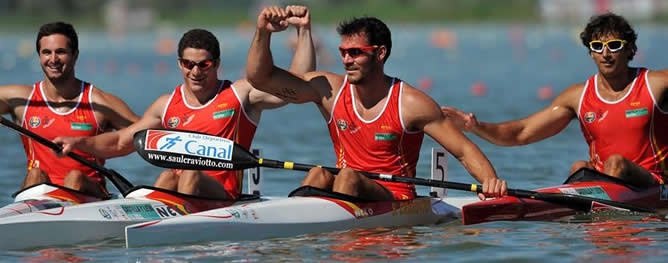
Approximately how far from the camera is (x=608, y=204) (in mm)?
9305

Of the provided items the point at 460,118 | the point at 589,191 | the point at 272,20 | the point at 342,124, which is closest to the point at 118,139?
the point at 272,20

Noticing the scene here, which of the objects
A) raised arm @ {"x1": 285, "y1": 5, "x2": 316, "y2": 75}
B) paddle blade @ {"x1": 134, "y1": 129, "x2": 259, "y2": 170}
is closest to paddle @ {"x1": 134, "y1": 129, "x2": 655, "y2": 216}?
paddle blade @ {"x1": 134, "y1": 129, "x2": 259, "y2": 170}

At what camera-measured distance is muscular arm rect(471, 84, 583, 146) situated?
10.0 metres

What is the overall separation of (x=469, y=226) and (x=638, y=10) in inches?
3031

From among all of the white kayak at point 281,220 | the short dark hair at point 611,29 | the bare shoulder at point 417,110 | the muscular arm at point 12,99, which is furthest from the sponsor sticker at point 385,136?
the muscular arm at point 12,99

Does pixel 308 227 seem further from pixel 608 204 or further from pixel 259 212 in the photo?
pixel 608 204

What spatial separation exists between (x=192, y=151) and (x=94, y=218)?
94cm

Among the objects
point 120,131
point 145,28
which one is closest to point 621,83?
point 120,131

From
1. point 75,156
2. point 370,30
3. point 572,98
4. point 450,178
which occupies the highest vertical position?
point 370,30

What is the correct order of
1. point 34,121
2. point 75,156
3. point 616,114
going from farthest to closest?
point 616,114 → point 34,121 → point 75,156

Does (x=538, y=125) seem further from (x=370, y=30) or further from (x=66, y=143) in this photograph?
(x=66, y=143)

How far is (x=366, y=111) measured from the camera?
8.88 meters

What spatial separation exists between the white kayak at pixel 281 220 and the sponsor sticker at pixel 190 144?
0.47m

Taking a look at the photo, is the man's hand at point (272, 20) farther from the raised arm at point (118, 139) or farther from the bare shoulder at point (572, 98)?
the bare shoulder at point (572, 98)
